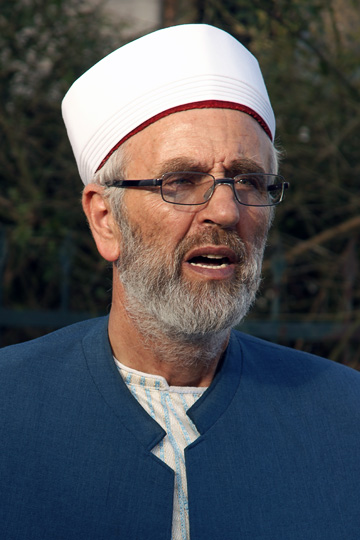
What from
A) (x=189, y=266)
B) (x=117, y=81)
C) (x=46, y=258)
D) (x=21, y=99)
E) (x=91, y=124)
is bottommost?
(x=46, y=258)

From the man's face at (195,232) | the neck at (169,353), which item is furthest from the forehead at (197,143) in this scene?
the neck at (169,353)

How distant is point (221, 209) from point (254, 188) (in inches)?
8.4

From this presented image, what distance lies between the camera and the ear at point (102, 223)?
2.26 meters

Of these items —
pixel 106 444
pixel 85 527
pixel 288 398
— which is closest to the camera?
pixel 85 527

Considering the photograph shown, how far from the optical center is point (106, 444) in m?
1.94

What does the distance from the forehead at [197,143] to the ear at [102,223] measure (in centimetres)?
18

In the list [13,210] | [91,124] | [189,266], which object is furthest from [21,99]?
[189,266]

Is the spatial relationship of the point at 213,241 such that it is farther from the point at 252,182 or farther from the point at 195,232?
the point at 252,182

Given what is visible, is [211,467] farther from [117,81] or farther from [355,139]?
[355,139]

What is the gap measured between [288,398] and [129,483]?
603 millimetres

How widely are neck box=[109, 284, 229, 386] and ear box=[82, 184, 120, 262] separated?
0.25 meters

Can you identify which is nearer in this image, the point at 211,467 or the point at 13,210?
the point at 211,467

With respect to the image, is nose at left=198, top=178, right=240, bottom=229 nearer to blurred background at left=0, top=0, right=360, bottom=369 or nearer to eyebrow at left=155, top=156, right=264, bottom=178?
eyebrow at left=155, top=156, right=264, bottom=178

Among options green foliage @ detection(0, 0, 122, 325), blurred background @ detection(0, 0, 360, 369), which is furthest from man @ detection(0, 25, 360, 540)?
green foliage @ detection(0, 0, 122, 325)
